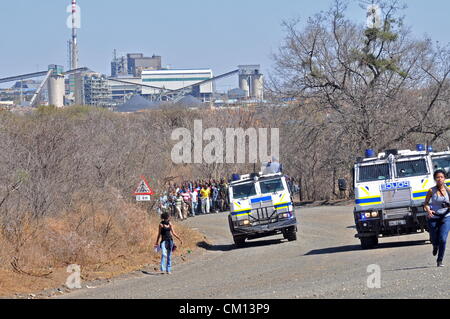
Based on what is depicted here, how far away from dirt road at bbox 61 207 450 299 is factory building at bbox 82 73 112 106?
162198 mm

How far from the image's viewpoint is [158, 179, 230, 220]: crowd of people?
44125mm

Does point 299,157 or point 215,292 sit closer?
point 215,292

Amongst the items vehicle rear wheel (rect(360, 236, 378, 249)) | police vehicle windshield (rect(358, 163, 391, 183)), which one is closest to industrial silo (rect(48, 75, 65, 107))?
police vehicle windshield (rect(358, 163, 391, 183))

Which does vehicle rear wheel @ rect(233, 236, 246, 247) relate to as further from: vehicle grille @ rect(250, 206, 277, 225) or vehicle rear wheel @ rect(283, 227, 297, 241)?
vehicle rear wheel @ rect(283, 227, 297, 241)

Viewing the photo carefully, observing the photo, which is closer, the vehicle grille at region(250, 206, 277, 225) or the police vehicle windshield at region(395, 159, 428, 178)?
the police vehicle windshield at region(395, 159, 428, 178)

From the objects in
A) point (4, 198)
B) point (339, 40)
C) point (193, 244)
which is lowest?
point (193, 244)

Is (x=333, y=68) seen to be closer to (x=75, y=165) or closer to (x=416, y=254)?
(x=75, y=165)

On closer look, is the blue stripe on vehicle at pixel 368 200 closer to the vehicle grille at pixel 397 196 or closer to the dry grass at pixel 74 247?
the vehicle grille at pixel 397 196

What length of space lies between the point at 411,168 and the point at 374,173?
3.24ft

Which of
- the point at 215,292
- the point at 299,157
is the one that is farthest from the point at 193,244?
the point at 299,157

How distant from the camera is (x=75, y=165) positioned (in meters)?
26.7

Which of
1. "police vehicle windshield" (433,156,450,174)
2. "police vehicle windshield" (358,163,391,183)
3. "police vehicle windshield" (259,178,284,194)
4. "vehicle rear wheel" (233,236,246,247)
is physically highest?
"police vehicle windshield" (433,156,450,174)

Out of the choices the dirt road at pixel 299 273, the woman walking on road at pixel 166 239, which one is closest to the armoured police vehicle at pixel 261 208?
the dirt road at pixel 299 273
